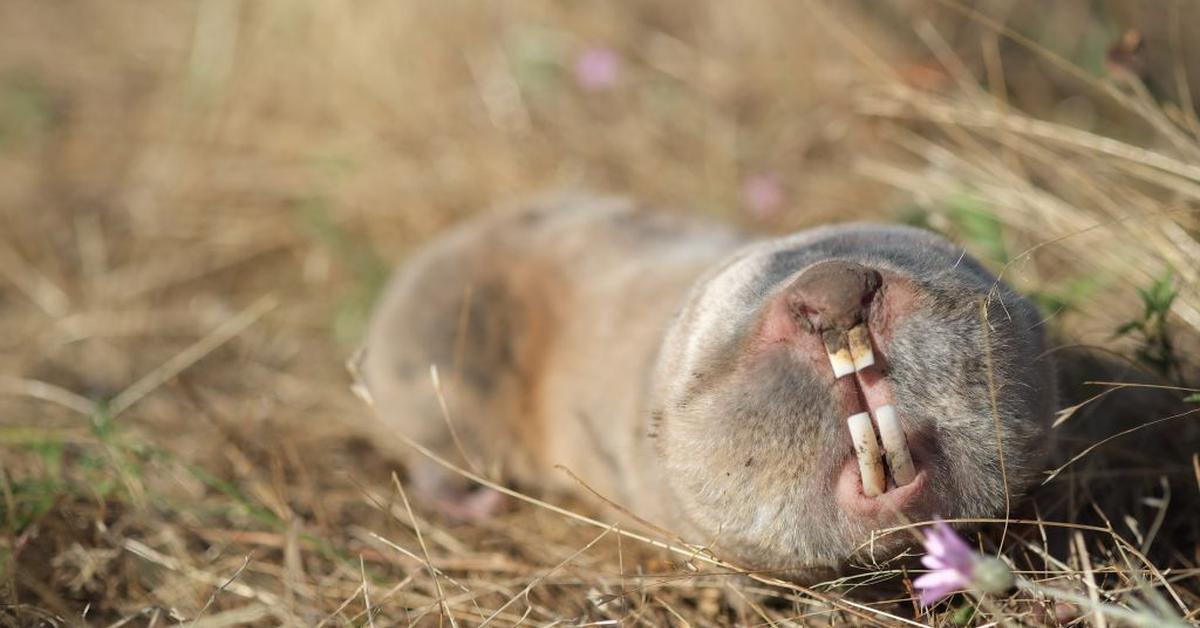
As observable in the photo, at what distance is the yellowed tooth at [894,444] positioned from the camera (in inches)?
64.2

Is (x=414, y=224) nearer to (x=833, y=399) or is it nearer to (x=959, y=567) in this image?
(x=833, y=399)

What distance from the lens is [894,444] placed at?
5.38 ft

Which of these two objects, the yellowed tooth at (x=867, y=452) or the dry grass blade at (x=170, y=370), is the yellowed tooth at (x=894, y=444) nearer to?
the yellowed tooth at (x=867, y=452)

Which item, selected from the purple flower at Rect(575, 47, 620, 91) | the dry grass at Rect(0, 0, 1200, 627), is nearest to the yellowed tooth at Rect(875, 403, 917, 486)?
the dry grass at Rect(0, 0, 1200, 627)

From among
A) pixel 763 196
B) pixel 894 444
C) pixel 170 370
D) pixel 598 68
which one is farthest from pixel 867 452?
pixel 598 68

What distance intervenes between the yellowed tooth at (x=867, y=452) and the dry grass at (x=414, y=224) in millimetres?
269

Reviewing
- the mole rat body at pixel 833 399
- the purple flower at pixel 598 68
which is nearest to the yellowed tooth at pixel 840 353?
the mole rat body at pixel 833 399

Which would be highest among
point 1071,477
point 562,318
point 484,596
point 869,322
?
point 869,322

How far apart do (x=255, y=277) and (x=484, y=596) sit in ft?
7.68

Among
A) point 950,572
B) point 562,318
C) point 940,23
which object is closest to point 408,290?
point 562,318

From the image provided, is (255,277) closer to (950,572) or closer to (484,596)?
(484,596)

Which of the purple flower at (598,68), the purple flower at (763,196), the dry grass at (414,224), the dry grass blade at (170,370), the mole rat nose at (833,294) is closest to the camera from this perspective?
the mole rat nose at (833,294)

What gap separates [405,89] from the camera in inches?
185

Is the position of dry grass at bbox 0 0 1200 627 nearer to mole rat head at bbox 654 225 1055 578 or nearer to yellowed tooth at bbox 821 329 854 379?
mole rat head at bbox 654 225 1055 578
